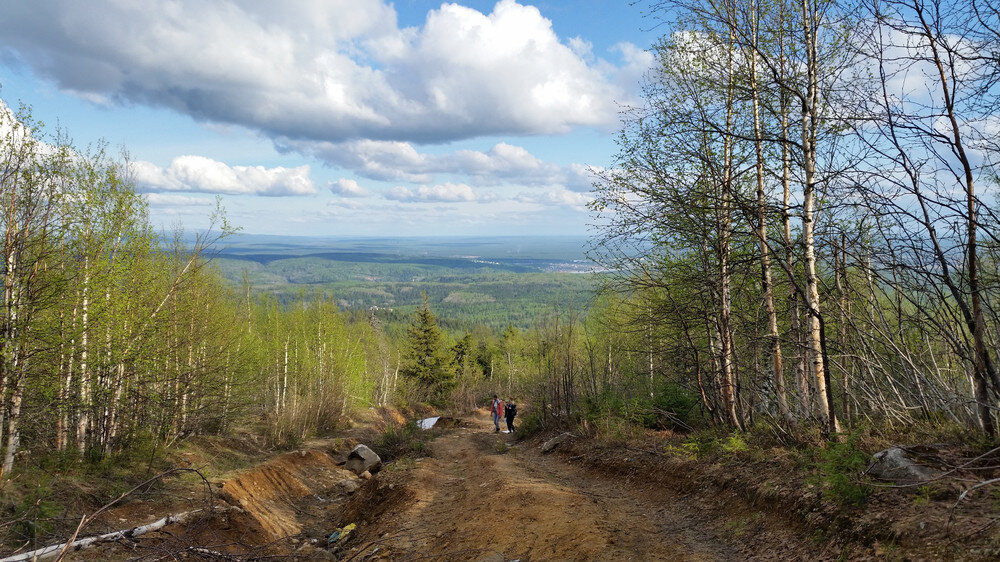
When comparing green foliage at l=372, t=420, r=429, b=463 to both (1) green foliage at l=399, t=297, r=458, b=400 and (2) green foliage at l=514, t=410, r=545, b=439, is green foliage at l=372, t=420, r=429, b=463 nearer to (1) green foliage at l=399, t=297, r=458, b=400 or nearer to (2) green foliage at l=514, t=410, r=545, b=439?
(2) green foliage at l=514, t=410, r=545, b=439

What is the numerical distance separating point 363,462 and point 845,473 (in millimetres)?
15322

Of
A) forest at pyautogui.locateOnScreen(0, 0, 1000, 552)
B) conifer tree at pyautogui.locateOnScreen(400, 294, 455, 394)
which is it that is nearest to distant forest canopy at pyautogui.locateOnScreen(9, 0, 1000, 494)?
forest at pyautogui.locateOnScreen(0, 0, 1000, 552)

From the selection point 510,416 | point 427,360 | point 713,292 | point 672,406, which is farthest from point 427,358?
point 713,292

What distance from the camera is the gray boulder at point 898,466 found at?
481cm

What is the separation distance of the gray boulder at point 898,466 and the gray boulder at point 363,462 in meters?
15.0

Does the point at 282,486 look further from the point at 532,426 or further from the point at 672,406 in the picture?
the point at 672,406

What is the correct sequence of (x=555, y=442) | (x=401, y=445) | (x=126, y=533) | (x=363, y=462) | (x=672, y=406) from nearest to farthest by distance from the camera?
(x=126, y=533)
(x=672, y=406)
(x=555, y=442)
(x=363, y=462)
(x=401, y=445)

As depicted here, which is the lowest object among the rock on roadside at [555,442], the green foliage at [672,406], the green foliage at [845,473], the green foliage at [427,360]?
the green foliage at [427,360]

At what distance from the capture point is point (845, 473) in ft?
17.4

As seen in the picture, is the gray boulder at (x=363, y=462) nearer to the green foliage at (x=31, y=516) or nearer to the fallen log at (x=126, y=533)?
the fallen log at (x=126, y=533)

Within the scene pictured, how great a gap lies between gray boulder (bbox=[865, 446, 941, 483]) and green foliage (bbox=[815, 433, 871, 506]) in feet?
0.40

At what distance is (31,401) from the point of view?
10844mm

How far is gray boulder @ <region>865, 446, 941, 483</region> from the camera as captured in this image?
15.8ft

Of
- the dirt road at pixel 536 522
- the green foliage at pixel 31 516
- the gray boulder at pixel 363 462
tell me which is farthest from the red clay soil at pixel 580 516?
the gray boulder at pixel 363 462
